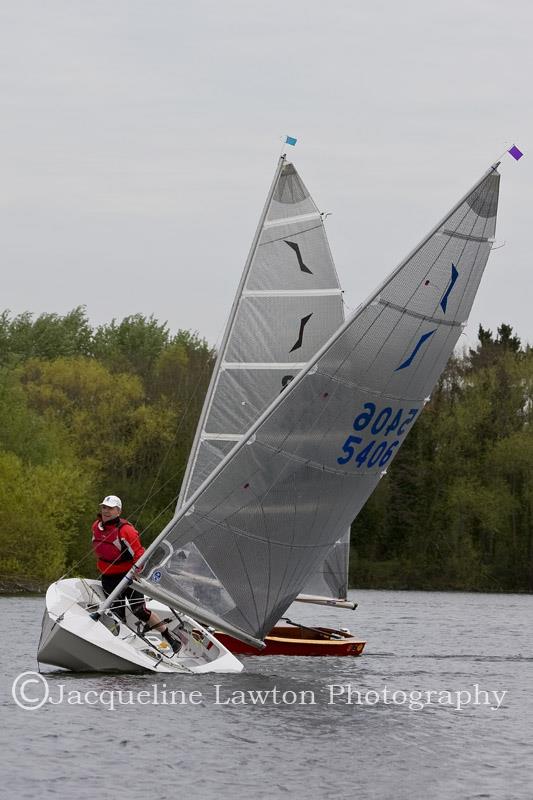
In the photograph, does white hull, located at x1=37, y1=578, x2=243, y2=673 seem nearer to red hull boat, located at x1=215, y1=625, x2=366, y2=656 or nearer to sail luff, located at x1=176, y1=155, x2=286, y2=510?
red hull boat, located at x1=215, y1=625, x2=366, y2=656

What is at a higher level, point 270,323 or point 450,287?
point 270,323

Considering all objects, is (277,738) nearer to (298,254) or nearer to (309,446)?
(309,446)

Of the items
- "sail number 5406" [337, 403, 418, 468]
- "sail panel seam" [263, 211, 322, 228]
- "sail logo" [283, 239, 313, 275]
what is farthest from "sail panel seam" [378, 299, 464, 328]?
"sail panel seam" [263, 211, 322, 228]

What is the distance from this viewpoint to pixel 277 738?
65.9 feet

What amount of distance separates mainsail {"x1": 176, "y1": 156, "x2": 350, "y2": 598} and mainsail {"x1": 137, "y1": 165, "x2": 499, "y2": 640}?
5747mm

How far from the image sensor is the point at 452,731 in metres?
21.6

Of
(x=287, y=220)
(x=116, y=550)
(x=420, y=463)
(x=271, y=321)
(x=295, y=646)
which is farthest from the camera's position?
(x=420, y=463)

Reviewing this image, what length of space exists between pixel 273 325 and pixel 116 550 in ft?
24.2

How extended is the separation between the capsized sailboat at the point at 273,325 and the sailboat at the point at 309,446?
565 cm

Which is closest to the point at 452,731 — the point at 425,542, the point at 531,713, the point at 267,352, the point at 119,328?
the point at 531,713

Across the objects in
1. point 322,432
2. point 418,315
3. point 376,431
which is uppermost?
point 418,315

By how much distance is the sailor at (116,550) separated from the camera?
23984 millimetres

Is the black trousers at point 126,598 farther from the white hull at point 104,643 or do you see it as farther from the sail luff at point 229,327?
the sail luff at point 229,327

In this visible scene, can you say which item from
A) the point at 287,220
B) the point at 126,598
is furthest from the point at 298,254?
the point at 126,598
